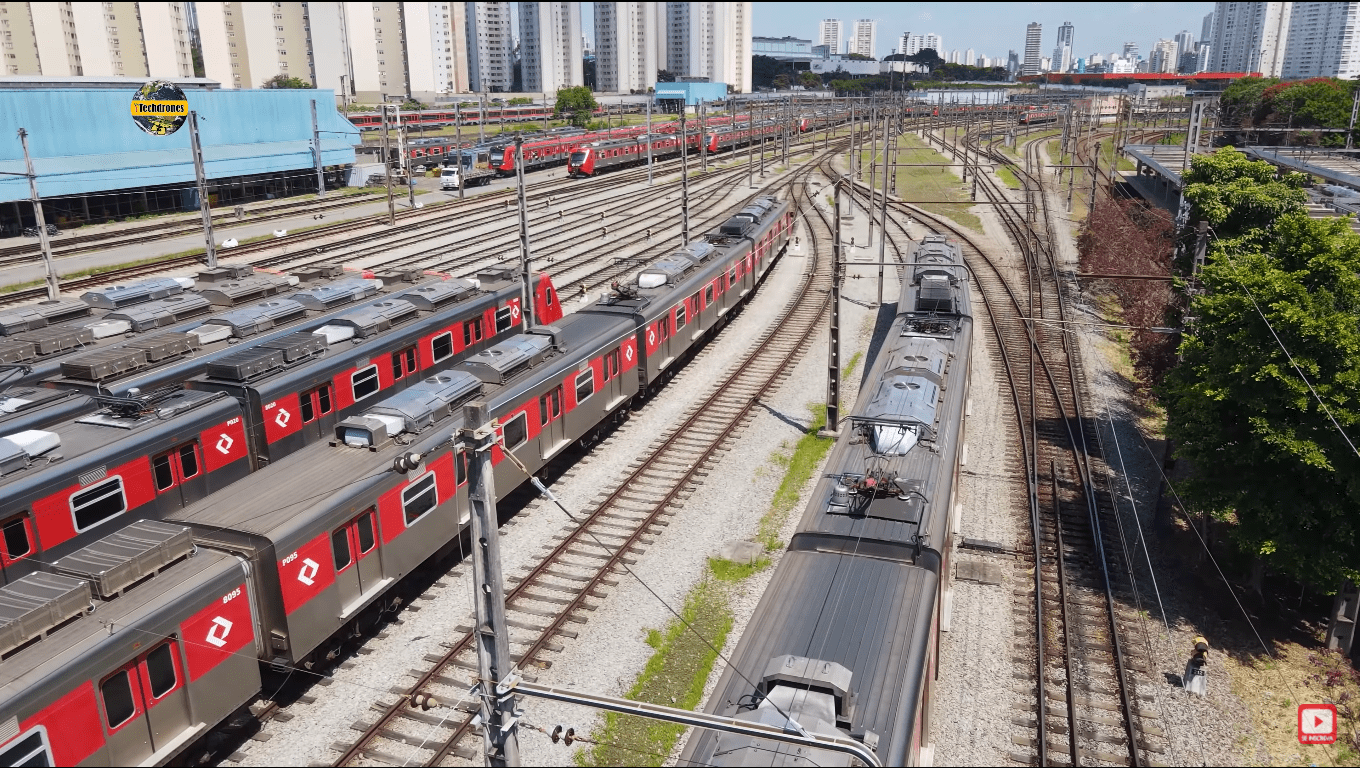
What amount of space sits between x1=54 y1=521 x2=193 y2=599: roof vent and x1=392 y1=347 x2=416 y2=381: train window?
10.7 metres

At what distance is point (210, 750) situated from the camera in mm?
13453

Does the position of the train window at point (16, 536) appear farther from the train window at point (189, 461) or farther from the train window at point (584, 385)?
the train window at point (584, 385)

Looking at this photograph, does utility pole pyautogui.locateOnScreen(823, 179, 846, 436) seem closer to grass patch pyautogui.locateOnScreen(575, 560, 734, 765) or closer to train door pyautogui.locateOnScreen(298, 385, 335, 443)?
grass patch pyautogui.locateOnScreen(575, 560, 734, 765)

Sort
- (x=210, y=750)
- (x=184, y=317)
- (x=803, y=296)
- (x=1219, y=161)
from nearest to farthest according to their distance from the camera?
(x=210, y=750)
(x=184, y=317)
(x=1219, y=161)
(x=803, y=296)

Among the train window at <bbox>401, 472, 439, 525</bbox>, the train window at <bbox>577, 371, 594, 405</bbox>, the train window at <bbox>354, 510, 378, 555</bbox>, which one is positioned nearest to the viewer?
the train window at <bbox>354, 510, 378, 555</bbox>

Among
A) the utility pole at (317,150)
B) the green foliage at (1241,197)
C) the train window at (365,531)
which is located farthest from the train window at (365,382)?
the utility pole at (317,150)

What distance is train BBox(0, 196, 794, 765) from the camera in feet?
Answer: 35.8

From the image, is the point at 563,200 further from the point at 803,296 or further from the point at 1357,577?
the point at 1357,577

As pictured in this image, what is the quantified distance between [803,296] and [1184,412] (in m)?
23.9

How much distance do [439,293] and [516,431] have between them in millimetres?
8078

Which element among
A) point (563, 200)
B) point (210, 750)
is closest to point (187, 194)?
point (563, 200)

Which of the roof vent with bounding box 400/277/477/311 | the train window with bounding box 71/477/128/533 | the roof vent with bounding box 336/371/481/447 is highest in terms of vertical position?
the roof vent with bounding box 400/277/477/311

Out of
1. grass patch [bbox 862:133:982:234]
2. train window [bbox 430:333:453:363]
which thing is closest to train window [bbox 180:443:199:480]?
train window [bbox 430:333:453:363]

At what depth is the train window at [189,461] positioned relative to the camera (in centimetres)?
1770
